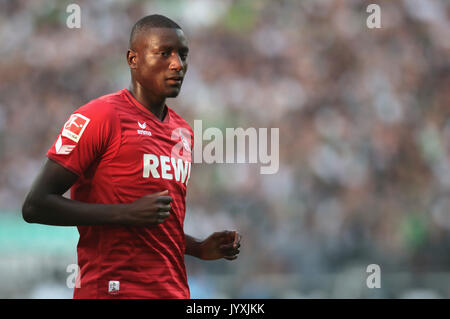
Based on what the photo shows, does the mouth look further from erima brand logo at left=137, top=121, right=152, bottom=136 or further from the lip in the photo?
erima brand logo at left=137, top=121, right=152, bottom=136

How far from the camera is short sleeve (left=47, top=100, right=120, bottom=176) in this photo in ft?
7.17

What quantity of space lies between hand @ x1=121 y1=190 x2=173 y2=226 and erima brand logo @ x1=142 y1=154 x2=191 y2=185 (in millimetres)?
194

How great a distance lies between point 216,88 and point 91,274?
5420 mm

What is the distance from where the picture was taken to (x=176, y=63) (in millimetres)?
2416

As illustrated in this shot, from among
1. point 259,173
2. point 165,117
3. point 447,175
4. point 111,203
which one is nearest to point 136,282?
point 111,203

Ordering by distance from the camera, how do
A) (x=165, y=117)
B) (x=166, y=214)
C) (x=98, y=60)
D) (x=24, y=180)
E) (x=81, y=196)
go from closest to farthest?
(x=166, y=214)
(x=81, y=196)
(x=165, y=117)
(x=24, y=180)
(x=98, y=60)

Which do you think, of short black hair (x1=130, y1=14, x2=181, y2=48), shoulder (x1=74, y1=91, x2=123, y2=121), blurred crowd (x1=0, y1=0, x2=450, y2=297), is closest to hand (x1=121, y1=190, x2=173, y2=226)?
shoulder (x1=74, y1=91, x2=123, y2=121)

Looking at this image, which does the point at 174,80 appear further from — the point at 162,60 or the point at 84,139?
the point at 84,139

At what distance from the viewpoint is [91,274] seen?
227 cm

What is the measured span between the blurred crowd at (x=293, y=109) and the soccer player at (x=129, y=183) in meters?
4.18

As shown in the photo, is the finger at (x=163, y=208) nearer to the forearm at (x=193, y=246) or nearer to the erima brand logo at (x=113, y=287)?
the erima brand logo at (x=113, y=287)

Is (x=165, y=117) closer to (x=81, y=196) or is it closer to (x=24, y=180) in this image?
(x=81, y=196)

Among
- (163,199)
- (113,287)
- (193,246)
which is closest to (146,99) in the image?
(163,199)

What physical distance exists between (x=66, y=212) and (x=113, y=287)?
0.35m
